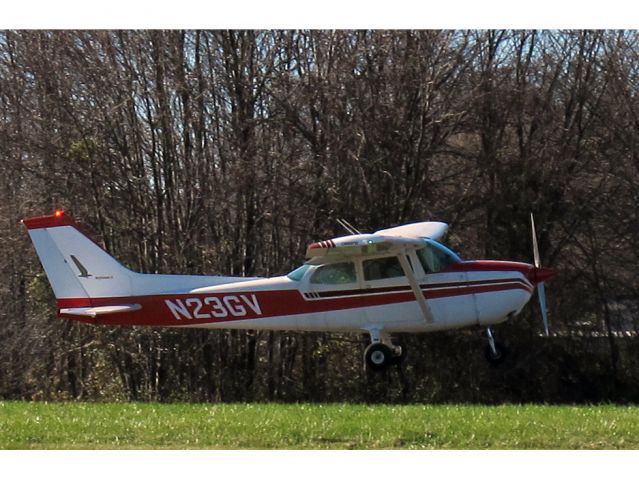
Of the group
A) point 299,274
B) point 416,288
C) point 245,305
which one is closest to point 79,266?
point 245,305

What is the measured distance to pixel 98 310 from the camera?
17.2 m

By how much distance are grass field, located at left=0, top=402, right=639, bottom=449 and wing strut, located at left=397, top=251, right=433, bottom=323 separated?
413 cm

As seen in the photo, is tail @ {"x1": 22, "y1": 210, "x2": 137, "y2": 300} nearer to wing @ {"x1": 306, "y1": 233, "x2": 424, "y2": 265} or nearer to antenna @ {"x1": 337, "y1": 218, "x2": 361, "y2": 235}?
wing @ {"x1": 306, "y1": 233, "x2": 424, "y2": 265}

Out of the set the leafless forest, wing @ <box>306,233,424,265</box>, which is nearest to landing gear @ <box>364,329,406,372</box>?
wing @ <box>306,233,424,265</box>

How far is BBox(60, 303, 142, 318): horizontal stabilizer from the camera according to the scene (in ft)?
56.1

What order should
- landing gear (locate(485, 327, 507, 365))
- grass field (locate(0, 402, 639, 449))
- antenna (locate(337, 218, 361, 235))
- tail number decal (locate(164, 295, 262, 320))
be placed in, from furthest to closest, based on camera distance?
1. antenna (locate(337, 218, 361, 235))
2. landing gear (locate(485, 327, 507, 365))
3. tail number decal (locate(164, 295, 262, 320))
4. grass field (locate(0, 402, 639, 449))

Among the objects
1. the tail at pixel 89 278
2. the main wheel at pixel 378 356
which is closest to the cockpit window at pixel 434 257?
the main wheel at pixel 378 356

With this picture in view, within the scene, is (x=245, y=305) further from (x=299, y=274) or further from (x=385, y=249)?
(x=385, y=249)

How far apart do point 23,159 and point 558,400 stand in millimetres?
11267

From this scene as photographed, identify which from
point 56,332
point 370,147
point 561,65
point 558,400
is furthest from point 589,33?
point 56,332

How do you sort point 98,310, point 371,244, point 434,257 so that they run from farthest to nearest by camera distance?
point 98,310
point 434,257
point 371,244

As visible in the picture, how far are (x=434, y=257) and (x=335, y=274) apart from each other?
151 centimetres

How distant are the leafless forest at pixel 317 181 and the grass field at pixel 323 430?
873 centimetres

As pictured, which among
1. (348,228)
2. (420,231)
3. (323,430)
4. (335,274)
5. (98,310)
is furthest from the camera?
(348,228)
